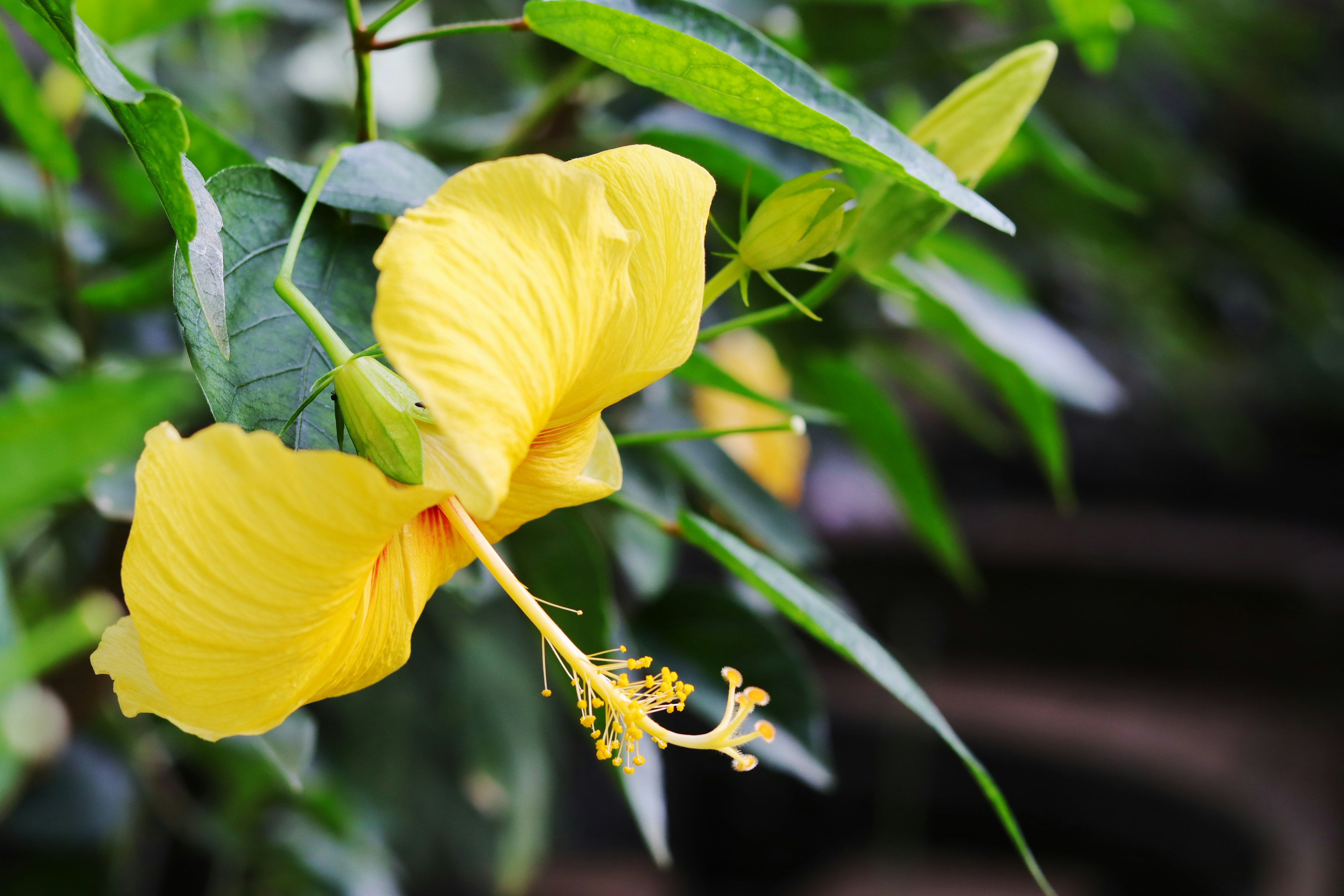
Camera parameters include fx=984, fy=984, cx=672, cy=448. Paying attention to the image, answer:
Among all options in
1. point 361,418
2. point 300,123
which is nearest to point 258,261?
point 361,418

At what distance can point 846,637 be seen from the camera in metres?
0.30

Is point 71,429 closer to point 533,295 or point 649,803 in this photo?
point 533,295

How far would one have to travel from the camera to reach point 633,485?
0.46m

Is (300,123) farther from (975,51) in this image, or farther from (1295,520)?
(1295,520)

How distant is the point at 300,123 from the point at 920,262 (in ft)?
1.57

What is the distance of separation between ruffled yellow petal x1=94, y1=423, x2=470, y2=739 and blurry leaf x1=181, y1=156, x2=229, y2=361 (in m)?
0.05

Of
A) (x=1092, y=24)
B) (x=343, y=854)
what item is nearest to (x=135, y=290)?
(x=1092, y=24)

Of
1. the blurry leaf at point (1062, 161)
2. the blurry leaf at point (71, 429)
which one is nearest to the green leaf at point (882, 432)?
the blurry leaf at point (1062, 161)

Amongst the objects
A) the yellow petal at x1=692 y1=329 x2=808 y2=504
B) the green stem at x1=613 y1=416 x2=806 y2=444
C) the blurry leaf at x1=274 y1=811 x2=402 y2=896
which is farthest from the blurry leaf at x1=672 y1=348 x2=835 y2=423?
the blurry leaf at x1=274 y1=811 x2=402 y2=896

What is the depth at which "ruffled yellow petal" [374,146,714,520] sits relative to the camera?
0.19 meters

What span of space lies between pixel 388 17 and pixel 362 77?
0.02 m

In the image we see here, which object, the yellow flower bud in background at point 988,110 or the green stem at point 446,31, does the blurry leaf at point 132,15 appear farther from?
the yellow flower bud in background at point 988,110

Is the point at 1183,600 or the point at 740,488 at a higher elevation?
the point at 740,488

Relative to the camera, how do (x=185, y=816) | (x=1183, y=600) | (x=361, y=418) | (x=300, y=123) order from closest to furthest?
1. (x=361, y=418)
2. (x=300, y=123)
3. (x=185, y=816)
4. (x=1183, y=600)
